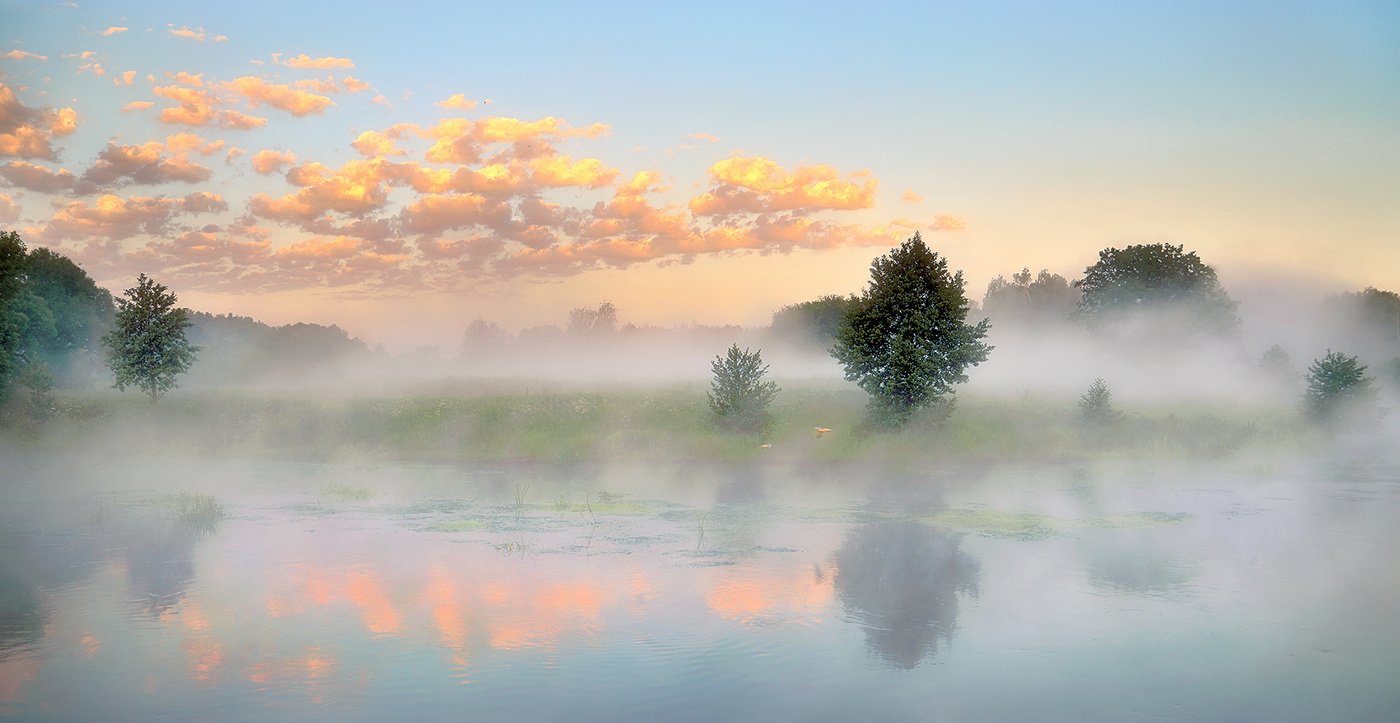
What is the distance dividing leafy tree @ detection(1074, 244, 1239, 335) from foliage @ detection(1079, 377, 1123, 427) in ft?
136

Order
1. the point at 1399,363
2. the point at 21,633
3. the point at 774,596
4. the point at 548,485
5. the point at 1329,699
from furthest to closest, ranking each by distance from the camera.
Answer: the point at 1399,363 → the point at 548,485 → the point at 774,596 → the point at 21,633 → the point at 1329,699

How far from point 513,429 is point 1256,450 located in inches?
1451

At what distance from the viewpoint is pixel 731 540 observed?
22.2m

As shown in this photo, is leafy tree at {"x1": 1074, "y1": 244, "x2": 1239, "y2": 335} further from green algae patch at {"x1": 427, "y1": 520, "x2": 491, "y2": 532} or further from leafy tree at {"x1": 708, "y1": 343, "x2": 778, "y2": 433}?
green algae patch at {"x1": 427, "y1": 520, "x2": 491, "y2": 532}

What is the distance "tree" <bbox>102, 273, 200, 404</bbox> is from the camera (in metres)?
45.5

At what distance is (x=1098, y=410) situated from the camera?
146 ft

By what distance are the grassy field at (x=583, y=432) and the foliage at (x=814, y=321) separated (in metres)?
53.0

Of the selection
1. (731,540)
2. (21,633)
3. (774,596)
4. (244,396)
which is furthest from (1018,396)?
(21,633)

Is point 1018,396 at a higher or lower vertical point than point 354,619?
higher

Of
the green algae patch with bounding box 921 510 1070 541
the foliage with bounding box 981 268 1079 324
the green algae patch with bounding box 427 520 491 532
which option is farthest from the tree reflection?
the foliage with bounding box 981 268 1079 324

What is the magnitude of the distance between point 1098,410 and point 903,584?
31384 mm

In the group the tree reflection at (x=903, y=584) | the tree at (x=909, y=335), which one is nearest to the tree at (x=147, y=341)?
the tree at (x=909, y=335)

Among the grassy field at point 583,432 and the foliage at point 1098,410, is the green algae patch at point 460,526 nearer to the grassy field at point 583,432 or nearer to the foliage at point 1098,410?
the grassy field at point 583,432

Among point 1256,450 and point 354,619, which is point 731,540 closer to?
point 354,619
